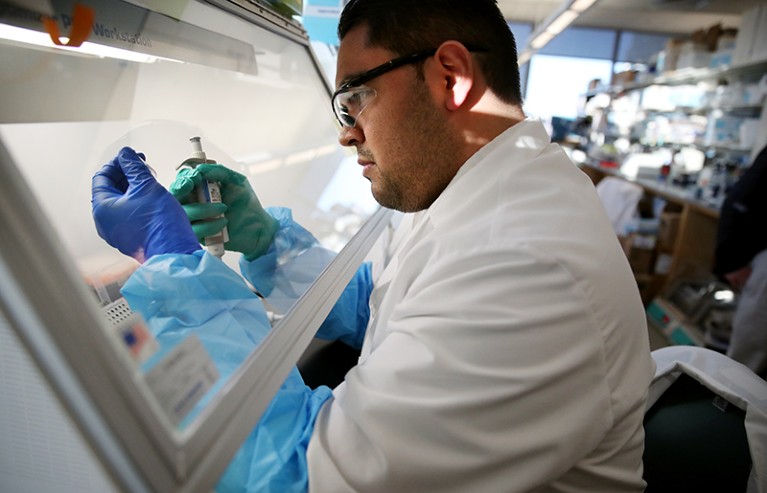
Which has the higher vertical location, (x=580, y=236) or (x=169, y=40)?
(x=169, y=40)

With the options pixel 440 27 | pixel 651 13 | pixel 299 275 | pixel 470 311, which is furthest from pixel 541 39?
pixel 470 311

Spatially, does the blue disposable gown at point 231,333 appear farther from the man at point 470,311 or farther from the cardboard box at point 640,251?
the cardboard box at point 640,251

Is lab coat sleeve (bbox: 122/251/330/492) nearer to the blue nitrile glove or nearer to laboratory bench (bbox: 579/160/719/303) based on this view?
the blue nitrile glove

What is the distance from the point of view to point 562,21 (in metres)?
3.38

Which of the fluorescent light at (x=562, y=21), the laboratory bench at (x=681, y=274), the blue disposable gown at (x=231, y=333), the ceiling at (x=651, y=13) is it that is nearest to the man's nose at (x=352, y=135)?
the blue disposable gown at (x=231, y=333)

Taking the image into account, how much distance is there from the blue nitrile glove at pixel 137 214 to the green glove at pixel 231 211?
89mm

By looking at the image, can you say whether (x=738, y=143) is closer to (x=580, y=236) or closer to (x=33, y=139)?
(x=580, y=236)

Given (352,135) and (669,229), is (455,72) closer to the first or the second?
(352,135)

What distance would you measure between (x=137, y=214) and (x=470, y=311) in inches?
25.8

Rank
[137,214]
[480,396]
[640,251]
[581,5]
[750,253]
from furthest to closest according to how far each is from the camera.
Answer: [640,251] < [581,5] < [750,253] < [137,214] < [480,396]

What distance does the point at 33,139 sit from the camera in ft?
2.37

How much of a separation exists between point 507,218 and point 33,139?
32.0 inches

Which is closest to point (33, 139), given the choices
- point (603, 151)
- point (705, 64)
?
point (705, 64)

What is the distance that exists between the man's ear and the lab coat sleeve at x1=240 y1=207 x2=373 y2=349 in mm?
532
